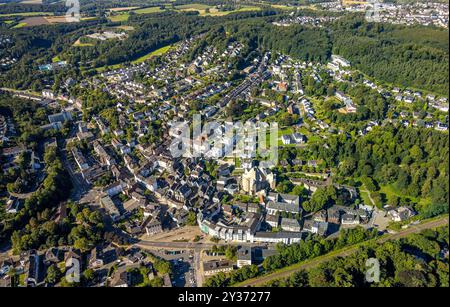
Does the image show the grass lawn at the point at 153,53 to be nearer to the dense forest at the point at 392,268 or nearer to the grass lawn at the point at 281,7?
the grass lawn at the point at 281,7

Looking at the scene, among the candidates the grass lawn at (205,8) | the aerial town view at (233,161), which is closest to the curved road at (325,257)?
the aerial town view at (233,161)

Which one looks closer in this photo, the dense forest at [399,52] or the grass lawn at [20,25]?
the dense forest at [399,52]

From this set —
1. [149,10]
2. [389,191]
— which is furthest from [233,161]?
[149,10]

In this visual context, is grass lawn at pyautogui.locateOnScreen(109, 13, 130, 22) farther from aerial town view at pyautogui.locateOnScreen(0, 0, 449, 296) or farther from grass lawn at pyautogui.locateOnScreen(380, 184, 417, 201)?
grass lawn at pyautogui.locateOnScreen(380, 184, 417, 201)

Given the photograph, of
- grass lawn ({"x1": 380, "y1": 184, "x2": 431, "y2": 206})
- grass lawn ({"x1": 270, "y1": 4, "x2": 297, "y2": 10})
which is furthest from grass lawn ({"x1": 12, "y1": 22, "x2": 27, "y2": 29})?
grass lawn ({"x1": 380, "y1": 184, "x2": 431, "y2": 206})

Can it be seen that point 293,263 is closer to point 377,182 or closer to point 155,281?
point 155,281

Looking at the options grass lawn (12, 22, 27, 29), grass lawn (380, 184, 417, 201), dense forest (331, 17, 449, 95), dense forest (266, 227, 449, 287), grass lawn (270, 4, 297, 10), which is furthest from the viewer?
grass lawn (270, 4, 297, 10)
